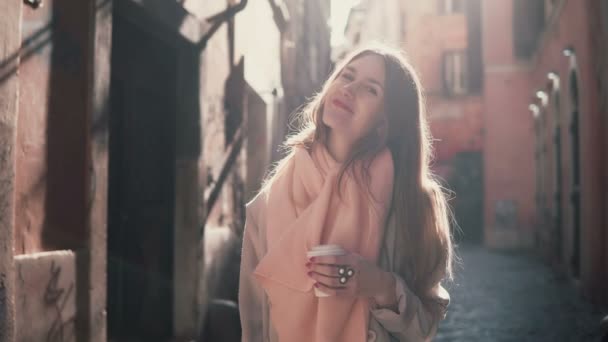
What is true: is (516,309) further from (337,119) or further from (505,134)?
(505,134)

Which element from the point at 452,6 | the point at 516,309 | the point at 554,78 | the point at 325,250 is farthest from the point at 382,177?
the point at 452,6

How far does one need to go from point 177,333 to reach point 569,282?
7.99 m

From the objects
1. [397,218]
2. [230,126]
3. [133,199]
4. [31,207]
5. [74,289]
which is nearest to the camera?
[397,218]

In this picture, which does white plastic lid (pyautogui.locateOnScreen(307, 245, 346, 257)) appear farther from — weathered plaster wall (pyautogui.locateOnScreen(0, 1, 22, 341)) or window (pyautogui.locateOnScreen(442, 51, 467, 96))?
window (pyautogui.locateOnScreen(442, 51, 467, 96))

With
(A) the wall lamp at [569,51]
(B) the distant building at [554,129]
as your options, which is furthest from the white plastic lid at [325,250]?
(A) the wall lamp at [569,51]

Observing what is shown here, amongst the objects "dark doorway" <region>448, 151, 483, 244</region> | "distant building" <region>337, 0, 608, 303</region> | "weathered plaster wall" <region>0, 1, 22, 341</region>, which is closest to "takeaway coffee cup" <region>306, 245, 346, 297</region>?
"weathered plaster wall" <region>0, 1, 22, 341</region>

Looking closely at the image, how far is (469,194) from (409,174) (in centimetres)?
2153

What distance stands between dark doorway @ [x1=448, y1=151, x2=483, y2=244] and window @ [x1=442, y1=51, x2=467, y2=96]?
201 cm

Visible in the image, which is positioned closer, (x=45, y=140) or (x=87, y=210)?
(x=45, y=140)

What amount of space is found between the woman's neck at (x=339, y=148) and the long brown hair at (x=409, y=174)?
24 millimetres

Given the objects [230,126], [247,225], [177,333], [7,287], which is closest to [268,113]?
[230,126]

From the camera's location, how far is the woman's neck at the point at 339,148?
2.19m

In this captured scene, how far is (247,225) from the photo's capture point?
2.25 metres

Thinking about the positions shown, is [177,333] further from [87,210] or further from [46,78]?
[46,78]
